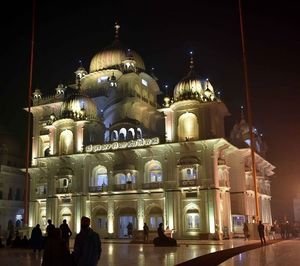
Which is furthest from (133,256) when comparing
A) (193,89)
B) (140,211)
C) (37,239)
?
(193,89)

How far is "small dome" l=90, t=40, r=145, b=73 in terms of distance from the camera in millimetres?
52513

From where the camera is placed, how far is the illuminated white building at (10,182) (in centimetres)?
5588

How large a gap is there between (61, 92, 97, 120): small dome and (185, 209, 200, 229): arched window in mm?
15096

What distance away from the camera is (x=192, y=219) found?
38.3 m

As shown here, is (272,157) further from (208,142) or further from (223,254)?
(223,254)

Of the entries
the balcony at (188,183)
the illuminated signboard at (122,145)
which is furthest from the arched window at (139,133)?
the balcony at (188,183)

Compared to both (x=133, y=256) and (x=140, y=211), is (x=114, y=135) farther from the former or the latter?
(x=133, y=256)

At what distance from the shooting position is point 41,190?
4925 cm

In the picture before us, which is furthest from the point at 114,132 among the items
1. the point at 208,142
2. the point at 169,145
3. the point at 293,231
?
the point at 293,231

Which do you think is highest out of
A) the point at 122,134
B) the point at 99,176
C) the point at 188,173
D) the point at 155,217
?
the point at 122,134

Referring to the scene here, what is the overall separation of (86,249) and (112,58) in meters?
46.0

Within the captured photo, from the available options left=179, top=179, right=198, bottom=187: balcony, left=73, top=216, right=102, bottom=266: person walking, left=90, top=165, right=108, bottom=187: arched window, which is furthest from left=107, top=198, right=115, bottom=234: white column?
left=73, top=216, right=102, bottom=266: person walking

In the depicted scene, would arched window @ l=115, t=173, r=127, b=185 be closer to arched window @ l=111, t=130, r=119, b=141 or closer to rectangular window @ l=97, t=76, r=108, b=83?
arched window @ l=111, t=130, r=119, b=141

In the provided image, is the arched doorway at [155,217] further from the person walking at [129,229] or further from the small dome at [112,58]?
the small dome at [112,58]
